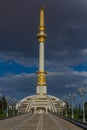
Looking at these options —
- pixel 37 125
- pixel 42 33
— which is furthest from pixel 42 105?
pixel 37 125

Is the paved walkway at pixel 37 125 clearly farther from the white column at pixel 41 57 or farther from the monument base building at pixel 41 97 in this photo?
the monument base building at pixel 41 97

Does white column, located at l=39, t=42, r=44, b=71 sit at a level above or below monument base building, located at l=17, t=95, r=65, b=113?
above

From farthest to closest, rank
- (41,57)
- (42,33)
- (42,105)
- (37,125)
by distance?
(42,105) < (42,33) < (41,57) < (37,125)

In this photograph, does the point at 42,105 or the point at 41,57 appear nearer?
the point at 41,57

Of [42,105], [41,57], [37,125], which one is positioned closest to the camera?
[37,125]

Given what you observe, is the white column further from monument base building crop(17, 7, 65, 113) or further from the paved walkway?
the paved walkway

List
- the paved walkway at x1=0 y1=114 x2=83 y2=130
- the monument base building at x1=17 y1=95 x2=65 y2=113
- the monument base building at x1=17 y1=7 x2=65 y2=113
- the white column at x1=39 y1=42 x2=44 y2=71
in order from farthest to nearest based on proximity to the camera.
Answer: the monument base building at x1=17 y1=95 x2=65 y2=113 → the monument base building at x1=17 y1=7 x2=65 y2=113 → the white column at x1=39 y1=42 x2=44 y2=71 → the paved walkway at x1=0 y1=114 x2=83 y2=130

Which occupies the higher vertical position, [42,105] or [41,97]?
[41,97]

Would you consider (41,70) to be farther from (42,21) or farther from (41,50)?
(42,21)

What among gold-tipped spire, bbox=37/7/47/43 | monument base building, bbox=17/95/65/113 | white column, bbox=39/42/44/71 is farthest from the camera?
monument base building, bbox=17/95/65/113

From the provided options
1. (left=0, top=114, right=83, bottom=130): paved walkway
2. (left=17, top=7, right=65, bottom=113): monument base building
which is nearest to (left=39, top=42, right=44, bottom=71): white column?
(left=17, top=7, right=65, bottom=113): monument base building

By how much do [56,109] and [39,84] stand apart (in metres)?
11.5

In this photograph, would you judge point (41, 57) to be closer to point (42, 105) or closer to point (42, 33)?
point (42, 33)

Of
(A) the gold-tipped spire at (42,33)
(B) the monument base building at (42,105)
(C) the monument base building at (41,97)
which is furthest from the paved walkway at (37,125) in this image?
(B) the monument base building at (42,105)
